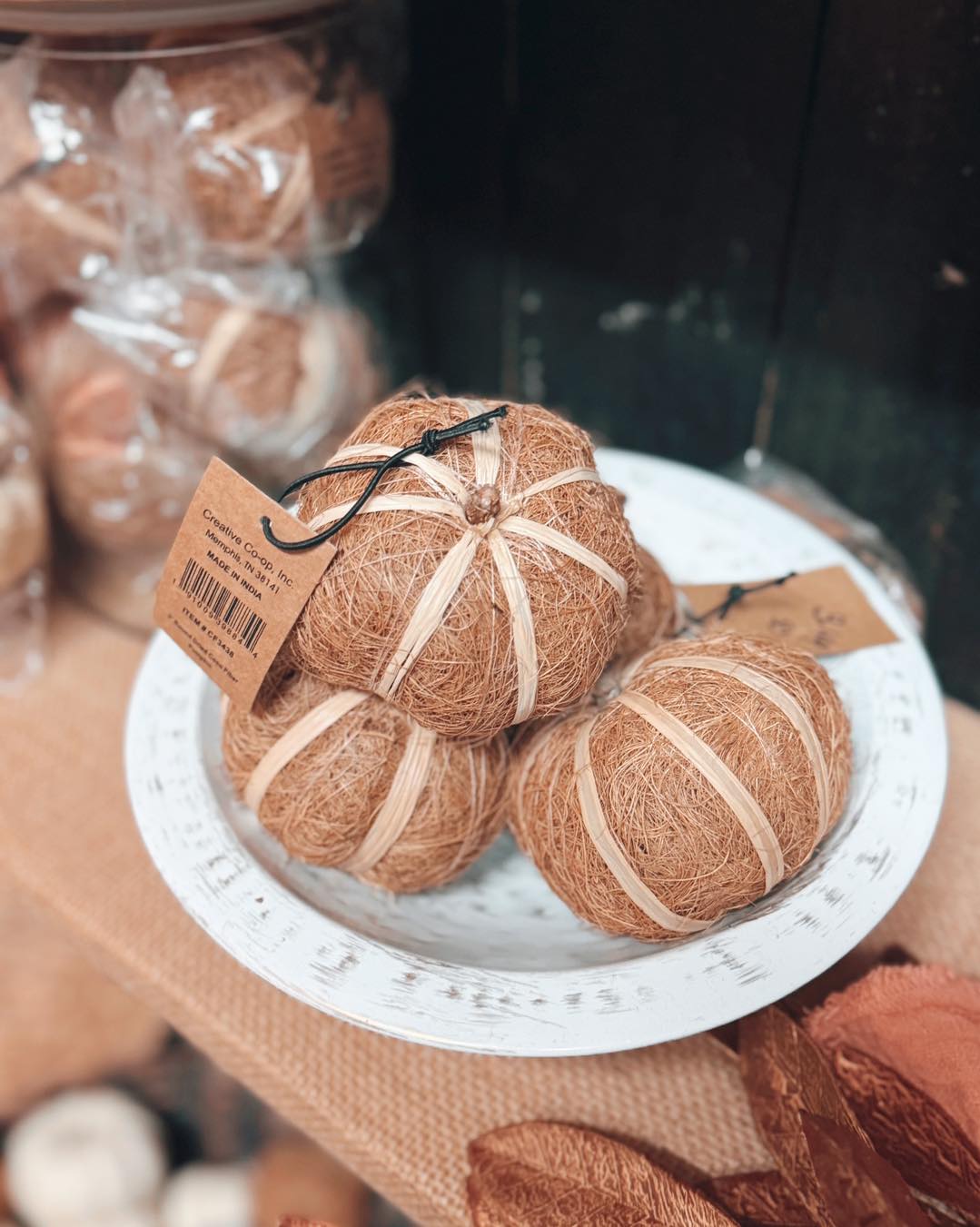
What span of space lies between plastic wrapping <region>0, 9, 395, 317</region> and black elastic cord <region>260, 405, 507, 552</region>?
1.29 feet

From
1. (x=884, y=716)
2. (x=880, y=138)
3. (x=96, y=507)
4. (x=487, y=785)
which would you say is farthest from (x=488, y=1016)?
(x=880, y=138)

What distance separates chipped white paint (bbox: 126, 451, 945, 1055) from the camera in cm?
50

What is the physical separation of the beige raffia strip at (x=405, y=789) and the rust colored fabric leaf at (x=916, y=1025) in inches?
10.4

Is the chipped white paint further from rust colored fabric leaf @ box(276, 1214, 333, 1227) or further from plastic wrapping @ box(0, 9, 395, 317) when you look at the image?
plastic wrapping @ box(0, 9, 395, 317)

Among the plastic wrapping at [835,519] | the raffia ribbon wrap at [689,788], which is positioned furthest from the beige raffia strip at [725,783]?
the plastic wrapping at [835,519]

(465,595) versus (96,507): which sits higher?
(465,595)

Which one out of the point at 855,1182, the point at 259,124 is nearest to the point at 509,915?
the point at 855,1182

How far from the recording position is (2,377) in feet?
2.84

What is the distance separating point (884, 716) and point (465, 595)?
326mm

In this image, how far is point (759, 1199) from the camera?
0.53 metres

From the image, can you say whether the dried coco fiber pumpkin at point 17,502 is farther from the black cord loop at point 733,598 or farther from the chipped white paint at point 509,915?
the black cord loop at point 733,598

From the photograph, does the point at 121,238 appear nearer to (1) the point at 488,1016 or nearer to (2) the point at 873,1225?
(1) the point at 488,1016

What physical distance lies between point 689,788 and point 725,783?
2cm

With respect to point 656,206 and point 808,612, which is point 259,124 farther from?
point 808,612
